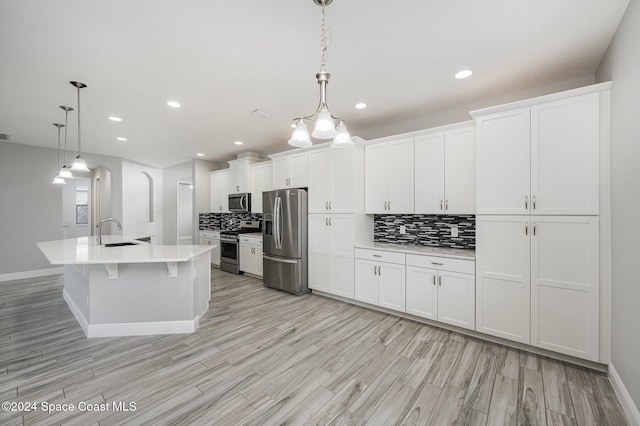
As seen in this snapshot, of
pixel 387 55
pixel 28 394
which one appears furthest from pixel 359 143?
pixel 28 394

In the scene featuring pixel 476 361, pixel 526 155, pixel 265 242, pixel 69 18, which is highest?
pixel 69 18

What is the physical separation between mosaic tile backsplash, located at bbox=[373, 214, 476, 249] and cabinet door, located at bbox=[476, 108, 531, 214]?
0.65 meters

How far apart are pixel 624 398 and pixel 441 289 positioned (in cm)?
141

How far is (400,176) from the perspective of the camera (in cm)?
347

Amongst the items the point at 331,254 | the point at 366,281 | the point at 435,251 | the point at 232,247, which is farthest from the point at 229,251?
the point at 435,251

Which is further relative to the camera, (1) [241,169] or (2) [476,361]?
(1) [241,169]

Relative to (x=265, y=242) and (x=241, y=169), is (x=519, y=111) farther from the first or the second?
(x=241, y=169)

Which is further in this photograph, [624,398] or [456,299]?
[456,299]

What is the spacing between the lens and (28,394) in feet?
6.20

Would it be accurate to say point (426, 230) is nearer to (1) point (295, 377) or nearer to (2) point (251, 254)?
(1) point (295, 377)

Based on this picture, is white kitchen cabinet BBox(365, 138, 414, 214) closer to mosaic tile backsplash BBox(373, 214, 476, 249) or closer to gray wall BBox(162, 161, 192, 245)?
mosaic tile backsplash BBox(373, 214, 476, 249)

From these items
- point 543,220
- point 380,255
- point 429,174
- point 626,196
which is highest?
point 429,174

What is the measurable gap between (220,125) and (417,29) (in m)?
3.17

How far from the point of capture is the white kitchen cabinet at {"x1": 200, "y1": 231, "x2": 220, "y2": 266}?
20.0ft
